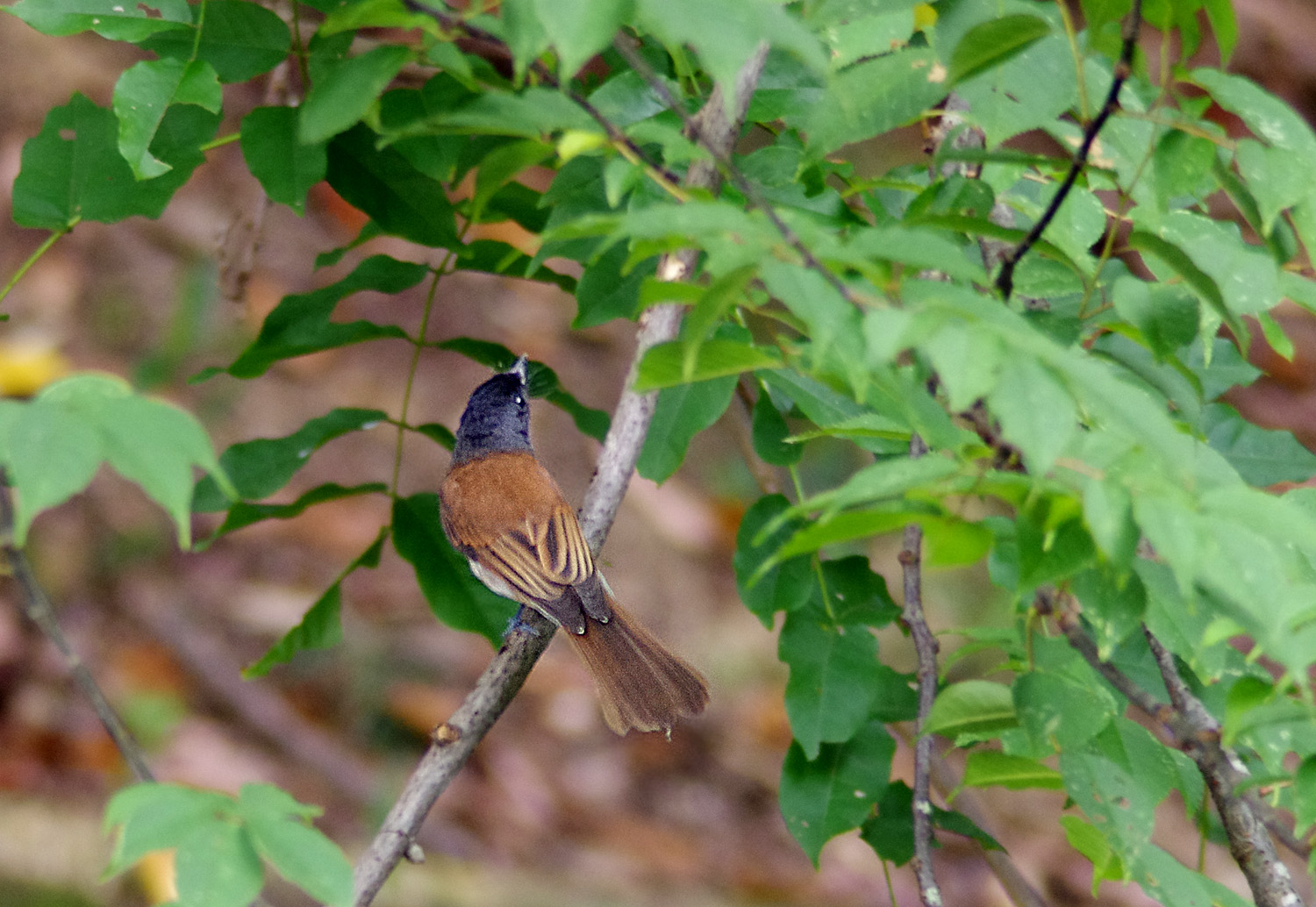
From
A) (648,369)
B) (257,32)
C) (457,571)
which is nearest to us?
(648,369)

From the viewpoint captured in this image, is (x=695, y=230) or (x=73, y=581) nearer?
(x=695, y=230)

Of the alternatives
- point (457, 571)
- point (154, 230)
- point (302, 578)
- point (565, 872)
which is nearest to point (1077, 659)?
point (457, 571)

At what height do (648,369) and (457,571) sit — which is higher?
(648,369)

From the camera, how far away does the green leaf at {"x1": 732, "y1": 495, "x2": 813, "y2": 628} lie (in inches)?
Answer: 92.1

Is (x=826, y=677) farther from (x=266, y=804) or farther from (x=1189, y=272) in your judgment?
(x=266, y=804)

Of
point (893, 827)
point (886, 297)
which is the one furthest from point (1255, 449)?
point (886, 297)

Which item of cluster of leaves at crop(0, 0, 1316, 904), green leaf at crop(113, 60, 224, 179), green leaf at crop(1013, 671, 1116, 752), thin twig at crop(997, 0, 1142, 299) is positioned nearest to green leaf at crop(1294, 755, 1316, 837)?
cluster of leaves at crop(0, 0, 1316, 904)

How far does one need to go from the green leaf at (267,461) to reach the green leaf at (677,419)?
0.69 m

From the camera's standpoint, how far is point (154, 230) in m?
7.23

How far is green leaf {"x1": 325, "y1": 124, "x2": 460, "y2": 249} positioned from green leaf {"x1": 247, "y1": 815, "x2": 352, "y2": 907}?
135cm

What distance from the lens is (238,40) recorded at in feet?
7.12

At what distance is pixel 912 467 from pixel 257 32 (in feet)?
5.20

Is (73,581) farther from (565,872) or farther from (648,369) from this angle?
(648,369)

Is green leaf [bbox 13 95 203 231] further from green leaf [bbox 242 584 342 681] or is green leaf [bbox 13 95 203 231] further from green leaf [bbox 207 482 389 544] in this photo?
green leaf [bbox 242 584 342 681]
